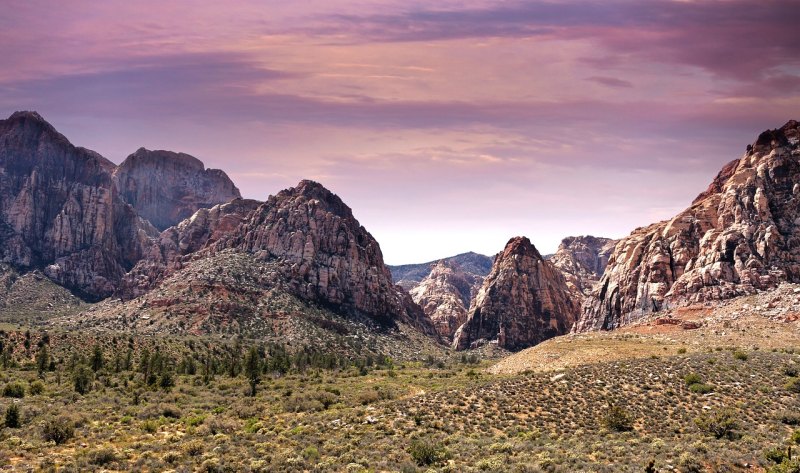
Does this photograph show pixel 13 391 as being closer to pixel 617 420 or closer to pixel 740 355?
pixel 617 420

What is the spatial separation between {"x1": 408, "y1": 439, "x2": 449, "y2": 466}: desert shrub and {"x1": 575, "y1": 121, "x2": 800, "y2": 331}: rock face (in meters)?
96.7

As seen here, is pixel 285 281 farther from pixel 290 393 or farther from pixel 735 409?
pixel 735 409

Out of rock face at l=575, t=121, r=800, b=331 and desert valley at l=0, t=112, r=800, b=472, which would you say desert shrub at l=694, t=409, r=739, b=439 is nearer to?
desert valley at l=0, t=112, r=800, b=472

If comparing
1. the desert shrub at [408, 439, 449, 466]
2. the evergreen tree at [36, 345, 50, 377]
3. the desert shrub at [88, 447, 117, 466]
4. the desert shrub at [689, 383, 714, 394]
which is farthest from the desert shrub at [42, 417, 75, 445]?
the desert shrub at [689, 383, 714, 394]

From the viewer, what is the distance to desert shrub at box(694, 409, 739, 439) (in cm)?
4028

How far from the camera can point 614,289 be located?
15275 centimetres

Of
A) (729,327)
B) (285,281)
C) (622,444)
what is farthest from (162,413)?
(285,281)

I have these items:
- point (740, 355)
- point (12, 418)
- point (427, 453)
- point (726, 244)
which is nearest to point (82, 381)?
point (12, 418)

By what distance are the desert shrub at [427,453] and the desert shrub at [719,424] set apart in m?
21.8

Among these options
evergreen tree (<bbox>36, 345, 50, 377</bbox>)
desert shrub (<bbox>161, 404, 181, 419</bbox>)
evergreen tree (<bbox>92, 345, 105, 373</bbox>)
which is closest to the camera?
desert shrub (<bbox>161, 404, 181, 419</bbox>)

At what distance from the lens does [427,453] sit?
37438mm

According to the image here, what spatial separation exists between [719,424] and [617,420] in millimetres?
7741

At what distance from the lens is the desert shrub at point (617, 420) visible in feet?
146

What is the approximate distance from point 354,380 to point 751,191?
111522mm
